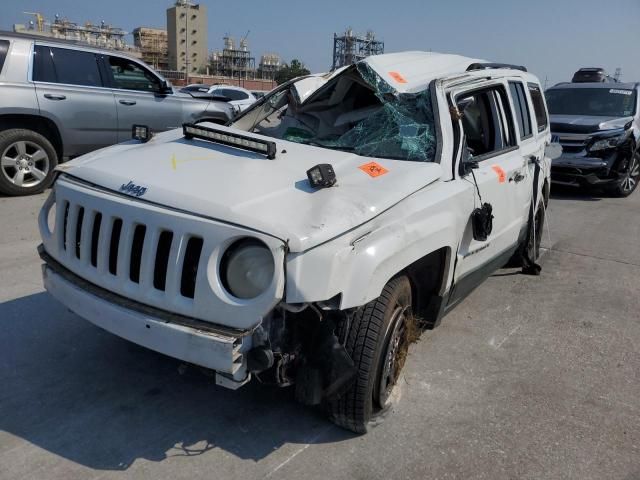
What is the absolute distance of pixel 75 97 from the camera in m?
7.67

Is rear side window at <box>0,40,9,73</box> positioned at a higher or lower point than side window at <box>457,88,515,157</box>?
higher

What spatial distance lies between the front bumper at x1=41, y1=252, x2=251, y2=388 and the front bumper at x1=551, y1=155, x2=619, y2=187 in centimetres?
886

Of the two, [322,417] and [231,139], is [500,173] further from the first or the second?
[322,417]

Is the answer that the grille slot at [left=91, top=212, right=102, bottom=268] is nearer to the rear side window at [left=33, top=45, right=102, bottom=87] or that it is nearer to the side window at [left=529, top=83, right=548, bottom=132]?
the side window at [left=529, top=83, right=548, bottom=132]

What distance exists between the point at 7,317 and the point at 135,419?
165 cm

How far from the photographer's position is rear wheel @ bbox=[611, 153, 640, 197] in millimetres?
10081

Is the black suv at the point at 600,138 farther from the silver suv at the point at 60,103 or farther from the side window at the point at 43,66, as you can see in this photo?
the side window at the point at 43,66

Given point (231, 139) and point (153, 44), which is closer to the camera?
point (231, 139)

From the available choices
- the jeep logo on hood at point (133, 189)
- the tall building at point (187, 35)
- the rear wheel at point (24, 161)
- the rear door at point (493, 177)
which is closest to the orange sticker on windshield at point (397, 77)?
the rear door at point (493, 177)

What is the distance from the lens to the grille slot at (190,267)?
2.46 m

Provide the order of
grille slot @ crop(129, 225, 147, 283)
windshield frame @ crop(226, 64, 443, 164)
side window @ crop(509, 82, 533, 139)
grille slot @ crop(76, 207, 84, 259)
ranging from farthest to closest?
1. side window @ crop(509, 82, 533, 139)
2. windshield frame @ crop(226, 64, 443, 164)
3. grille slot @ crop(76, 207, 84, 259)
4. grille slot @ crop(129, 225, 147, 283)

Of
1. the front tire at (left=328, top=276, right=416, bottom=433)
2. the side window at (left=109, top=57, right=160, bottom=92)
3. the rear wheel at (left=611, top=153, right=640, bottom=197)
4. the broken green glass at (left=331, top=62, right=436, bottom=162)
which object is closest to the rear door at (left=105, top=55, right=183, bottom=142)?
the side window at (left=109, top=57, right=160, bottom=92)

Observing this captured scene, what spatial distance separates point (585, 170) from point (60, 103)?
8.27m

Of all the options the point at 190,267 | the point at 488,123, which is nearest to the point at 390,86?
the point at 488,123
